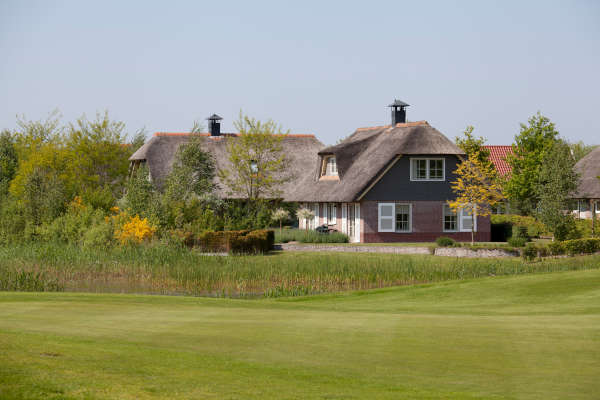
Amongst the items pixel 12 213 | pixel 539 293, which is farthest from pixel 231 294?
pixel 12 213

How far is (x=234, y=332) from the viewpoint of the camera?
426 inches

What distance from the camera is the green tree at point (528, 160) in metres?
43.2

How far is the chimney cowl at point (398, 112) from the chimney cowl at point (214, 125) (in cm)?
1387

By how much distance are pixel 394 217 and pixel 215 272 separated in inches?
683

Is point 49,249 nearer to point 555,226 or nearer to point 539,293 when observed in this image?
point 539,293

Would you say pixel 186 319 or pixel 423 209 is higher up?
pixel 423 209

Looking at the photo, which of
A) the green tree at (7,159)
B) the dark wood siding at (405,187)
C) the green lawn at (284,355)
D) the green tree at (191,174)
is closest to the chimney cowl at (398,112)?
the dark wood siding at (405,187)

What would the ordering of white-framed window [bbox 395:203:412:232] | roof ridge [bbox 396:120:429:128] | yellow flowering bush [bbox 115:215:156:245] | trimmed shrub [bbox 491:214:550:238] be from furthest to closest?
roof ridge [bbox 396:120:429:128] → white-framed window [bbox 395:203:412:232] → trimmed shrub [bbox 491:214:550:238] → yellow flowering bush [bbox 115:215:156:245]

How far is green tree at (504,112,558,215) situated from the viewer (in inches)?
1702

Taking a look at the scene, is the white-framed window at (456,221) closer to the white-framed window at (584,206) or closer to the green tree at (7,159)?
the white-framed window at (584,206)

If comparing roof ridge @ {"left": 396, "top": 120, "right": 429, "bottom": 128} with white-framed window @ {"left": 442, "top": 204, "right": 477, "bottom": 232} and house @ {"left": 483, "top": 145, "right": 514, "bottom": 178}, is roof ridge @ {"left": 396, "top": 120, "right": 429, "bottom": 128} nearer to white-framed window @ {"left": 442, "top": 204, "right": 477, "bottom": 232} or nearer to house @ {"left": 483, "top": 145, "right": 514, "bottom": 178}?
white-framed window @ {"left": 442, "top": 204, "right": 477, "bottom": 232}

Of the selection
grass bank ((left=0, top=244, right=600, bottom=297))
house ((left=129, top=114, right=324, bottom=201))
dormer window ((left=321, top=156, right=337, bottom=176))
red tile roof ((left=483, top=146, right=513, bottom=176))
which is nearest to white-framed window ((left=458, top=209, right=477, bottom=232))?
dormer window ((left=321, top=156, right=337, bottom=176))

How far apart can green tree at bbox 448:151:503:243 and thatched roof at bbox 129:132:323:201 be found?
11.3m

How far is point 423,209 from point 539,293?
68.6 feet
